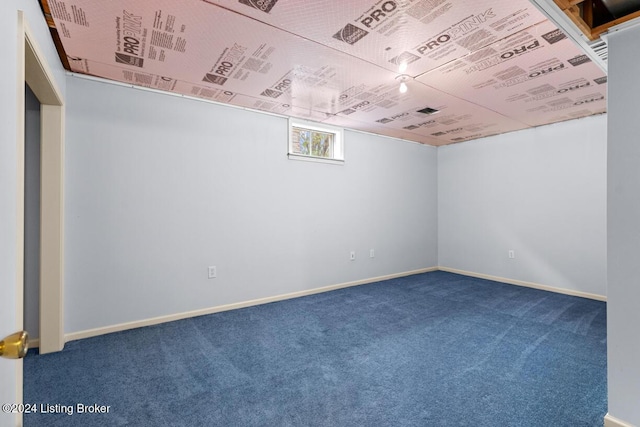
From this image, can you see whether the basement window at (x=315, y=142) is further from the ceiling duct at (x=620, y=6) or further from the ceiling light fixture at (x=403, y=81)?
the ceiling duct at (x=620, y=6)

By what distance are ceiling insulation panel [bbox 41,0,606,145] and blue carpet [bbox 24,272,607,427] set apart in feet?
7.91

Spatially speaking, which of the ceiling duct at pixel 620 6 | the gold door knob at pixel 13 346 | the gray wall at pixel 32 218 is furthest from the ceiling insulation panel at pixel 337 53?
the gold door knob at pixel 13 346

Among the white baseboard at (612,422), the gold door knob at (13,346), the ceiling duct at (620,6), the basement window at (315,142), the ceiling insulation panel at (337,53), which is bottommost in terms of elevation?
the white baseboard at (612,422)

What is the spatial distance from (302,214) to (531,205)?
354 cm

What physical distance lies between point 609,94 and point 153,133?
11.9ft

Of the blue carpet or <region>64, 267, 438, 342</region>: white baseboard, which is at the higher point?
<region>64, 267, 438, 342</region>: white baseboard

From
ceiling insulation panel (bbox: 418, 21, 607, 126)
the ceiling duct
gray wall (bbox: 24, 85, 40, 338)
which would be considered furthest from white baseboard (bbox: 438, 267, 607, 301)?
gray wall (bbox: 24, 85, 40, 338)

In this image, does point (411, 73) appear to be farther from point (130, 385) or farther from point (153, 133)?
point (130, 385)

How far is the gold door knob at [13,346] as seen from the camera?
634mm

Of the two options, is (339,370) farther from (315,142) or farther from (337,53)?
(315,142)

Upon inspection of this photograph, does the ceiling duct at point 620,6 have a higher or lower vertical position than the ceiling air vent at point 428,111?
lower

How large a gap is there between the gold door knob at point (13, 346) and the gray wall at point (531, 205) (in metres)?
5.44

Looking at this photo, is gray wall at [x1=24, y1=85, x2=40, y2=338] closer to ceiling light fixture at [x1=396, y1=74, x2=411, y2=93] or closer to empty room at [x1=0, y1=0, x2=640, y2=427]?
empty room at [x1=0, y1=0, x2=640, y2=427]

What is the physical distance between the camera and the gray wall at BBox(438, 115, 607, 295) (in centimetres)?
401
